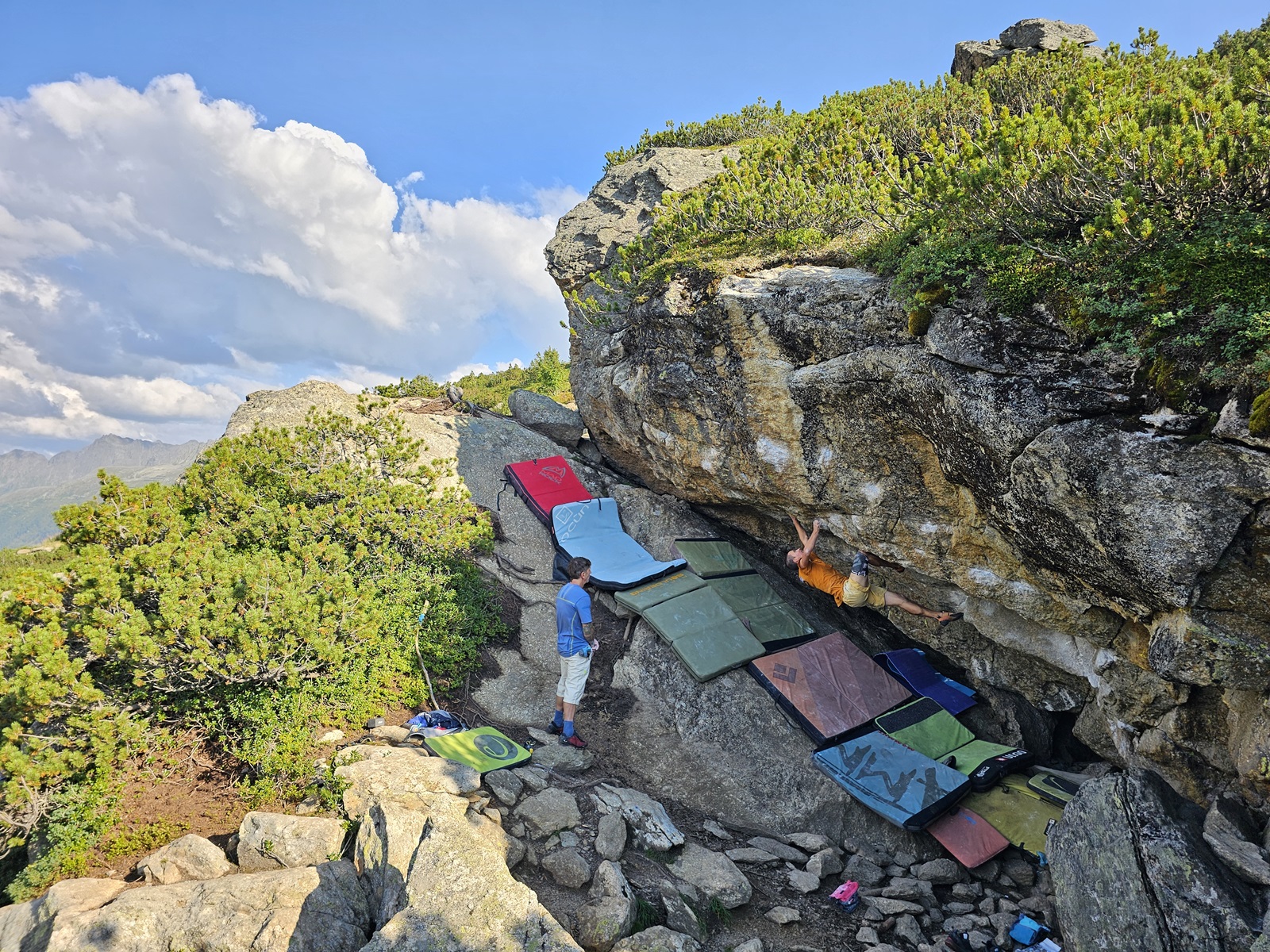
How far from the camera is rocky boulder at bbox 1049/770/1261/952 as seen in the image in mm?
3894

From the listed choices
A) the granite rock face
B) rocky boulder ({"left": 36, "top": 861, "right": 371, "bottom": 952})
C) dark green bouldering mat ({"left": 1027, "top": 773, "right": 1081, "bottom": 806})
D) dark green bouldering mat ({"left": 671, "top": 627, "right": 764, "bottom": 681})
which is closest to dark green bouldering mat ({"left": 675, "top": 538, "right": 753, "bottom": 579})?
the granite rock face

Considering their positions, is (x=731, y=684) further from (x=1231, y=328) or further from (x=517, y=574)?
(x=1231, y=328)

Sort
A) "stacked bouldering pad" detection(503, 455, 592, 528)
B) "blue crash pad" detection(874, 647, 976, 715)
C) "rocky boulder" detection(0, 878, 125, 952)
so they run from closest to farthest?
"rocky boulder" detection(0, 878, 125, 952)
"blue crash pad" detection(874, 647, 976, 715)
"stacked bouldering pad" detection(503, 455, 592, 528)

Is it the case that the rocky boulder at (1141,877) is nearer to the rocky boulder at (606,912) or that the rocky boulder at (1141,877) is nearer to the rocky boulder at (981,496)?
the rocky boulder at (981,496)

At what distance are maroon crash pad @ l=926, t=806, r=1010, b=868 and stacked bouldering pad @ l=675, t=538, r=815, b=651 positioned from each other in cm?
294

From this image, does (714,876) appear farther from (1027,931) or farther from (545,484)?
(545,484)

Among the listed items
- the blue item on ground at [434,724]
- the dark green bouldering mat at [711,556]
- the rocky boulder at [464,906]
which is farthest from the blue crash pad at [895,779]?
the blue item on ground at [434,724]

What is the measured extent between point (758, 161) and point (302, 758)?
1239 centimetres

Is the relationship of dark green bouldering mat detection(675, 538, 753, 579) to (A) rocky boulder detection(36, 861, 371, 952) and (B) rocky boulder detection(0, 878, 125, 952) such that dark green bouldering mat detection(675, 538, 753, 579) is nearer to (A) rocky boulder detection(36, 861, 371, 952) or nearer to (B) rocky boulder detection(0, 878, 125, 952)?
(A) rocky boulder detection(36, 861, 371, 952)

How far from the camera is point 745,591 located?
32.3ft

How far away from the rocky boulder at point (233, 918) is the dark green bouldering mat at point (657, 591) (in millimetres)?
5073

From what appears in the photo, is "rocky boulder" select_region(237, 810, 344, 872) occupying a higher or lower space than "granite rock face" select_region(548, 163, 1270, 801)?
lower

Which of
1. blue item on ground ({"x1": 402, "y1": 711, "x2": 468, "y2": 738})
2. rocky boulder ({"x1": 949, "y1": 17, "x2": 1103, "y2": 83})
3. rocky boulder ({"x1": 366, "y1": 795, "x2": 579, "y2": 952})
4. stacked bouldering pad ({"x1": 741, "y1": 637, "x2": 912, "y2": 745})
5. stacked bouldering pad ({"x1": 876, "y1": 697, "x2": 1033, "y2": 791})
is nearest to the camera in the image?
rocky boulder ({"x1": 366, "y1": 795, "x2": 579, "y2": 952})

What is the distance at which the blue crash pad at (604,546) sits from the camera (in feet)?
31.9
